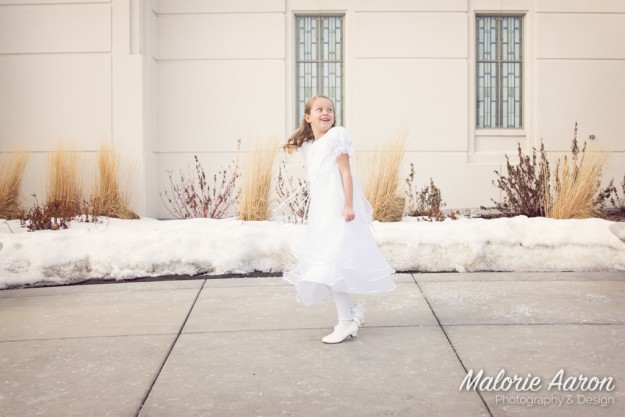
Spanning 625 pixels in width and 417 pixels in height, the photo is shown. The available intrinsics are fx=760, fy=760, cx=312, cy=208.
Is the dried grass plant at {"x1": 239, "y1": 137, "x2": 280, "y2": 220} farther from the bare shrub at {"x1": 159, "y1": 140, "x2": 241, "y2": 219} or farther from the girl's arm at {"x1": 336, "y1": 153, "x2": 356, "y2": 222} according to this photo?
the girl's arm at {"x1": 336, "y1": 153, "x2": 356, "y2": 222}

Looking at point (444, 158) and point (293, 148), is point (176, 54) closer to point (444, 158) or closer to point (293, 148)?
point (444, 158)

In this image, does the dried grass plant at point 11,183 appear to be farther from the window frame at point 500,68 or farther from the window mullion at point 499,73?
the window mullion at point 499,73

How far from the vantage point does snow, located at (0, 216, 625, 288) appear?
22.6ft

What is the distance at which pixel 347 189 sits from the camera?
15.2 feet

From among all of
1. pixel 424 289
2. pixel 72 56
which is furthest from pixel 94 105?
pixel 424 289

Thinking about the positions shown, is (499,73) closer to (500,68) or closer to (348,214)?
(500,68)

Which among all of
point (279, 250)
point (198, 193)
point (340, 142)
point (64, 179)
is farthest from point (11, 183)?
point (340, 142)

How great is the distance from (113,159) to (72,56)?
1803 mm

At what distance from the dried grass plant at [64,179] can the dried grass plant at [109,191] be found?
0.92 ft

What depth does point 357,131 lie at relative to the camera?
11406 mm

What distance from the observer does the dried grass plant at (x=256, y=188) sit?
907cm

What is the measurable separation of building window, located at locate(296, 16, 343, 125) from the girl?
6846mm

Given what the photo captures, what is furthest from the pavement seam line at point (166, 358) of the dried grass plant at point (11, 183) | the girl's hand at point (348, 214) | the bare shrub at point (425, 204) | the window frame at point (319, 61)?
the window frame at point (319, 61)

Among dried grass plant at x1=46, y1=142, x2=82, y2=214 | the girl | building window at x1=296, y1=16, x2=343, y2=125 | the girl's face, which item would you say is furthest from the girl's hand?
building window at x1=296, y1=16, x2=343, y2=125
